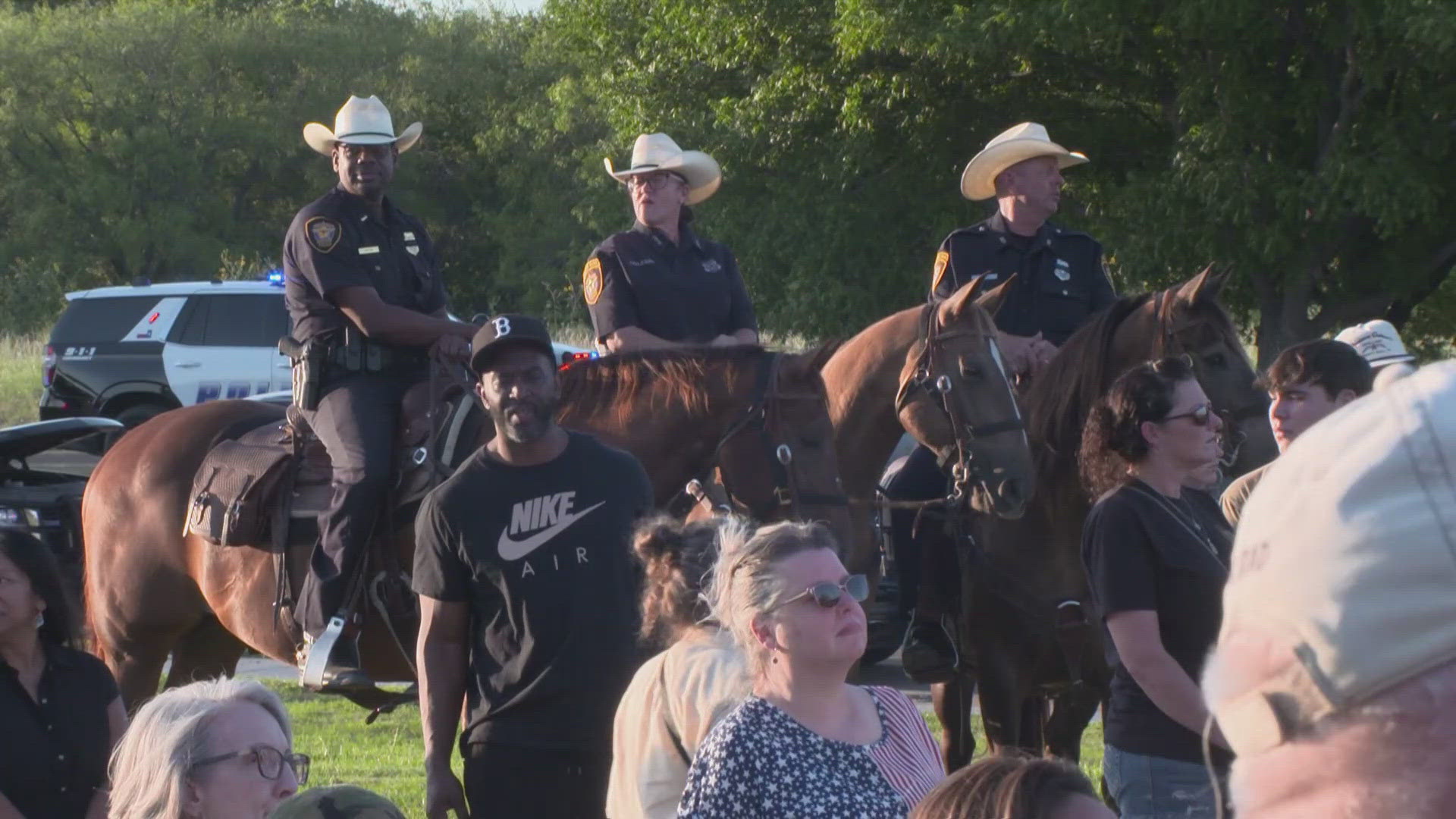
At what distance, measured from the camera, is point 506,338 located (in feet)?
17.7

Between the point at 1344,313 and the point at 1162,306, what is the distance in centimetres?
1673

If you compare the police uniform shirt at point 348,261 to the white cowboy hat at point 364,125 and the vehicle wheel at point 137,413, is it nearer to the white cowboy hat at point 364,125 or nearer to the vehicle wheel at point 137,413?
the white cowboy hat at point 364,125

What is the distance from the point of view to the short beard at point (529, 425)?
518 cm

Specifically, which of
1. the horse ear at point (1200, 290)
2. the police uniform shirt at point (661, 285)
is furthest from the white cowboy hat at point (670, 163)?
the horse ear at point (1200, 290)

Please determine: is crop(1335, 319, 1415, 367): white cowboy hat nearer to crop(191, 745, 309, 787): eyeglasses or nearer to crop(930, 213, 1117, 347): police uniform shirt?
crop(930, 213, 1117, 347): police uniform shirt

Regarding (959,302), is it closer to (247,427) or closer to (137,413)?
(247,427)

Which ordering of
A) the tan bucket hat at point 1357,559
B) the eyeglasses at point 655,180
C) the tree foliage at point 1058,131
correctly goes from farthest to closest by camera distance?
the tree foliage at point 1058,131, the eyeglasses at point 655,180, the tan bucket hat at point 1357,559

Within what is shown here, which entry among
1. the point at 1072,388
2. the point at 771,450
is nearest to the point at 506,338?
the point at 771,450

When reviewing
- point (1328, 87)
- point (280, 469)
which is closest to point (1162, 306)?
point (280, 469)

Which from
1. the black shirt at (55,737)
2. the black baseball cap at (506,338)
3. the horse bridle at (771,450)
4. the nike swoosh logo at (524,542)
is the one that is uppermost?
the black baseball cap at (506,338)

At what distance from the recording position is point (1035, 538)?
7215mm

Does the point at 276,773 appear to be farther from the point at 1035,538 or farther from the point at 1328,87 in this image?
the point at 1328,87

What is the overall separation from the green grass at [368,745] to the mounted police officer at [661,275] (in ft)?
7.61

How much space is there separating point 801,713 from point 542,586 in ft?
4.74
